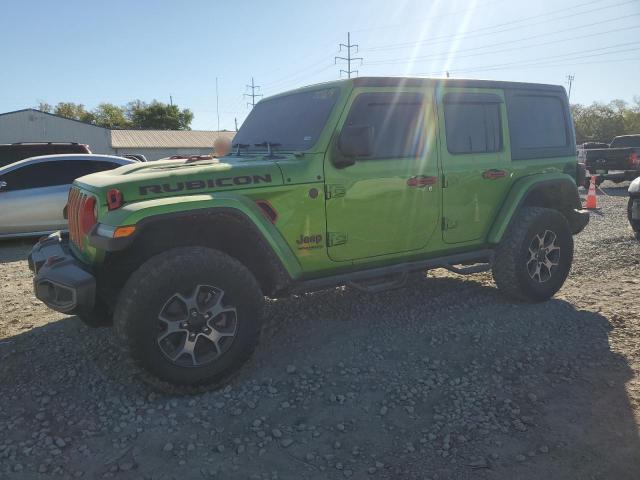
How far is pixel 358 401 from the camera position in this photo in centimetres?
317

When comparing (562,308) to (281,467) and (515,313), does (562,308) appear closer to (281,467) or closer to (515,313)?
(515,313)

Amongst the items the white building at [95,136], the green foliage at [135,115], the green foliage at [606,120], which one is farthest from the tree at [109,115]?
the green foliage at [606,120]

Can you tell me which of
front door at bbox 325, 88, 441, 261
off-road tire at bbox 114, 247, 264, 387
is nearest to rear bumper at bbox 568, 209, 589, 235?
front door at bbox 325, 88, 441, 261

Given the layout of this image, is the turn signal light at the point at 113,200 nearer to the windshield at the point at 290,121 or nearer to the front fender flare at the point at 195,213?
the front fender flare at the point at 195,213

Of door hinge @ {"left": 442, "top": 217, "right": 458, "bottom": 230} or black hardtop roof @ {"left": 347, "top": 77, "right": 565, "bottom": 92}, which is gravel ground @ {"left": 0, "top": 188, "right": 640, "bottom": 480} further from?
black hardtop roof @ {"left": 347, "top": 77, "right": 565, "bottom": 92}

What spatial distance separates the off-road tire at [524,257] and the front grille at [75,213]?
12.1 feet

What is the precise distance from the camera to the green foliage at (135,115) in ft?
235

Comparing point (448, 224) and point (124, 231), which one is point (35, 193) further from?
point (448, 224)

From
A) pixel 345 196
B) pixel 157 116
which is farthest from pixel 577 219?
pixel 157 116

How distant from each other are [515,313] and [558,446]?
2.10 meters

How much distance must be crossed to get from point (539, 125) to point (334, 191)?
2.64m

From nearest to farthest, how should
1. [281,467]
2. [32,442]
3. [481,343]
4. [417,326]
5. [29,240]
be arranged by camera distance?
[281,467] → [32,442] → [481,343] → [417,326] → [29,240]

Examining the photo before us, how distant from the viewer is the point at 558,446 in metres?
2.69

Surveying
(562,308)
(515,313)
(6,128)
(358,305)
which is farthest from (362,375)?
(6,128)
